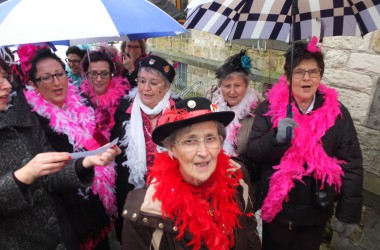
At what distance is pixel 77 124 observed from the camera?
2.38 meters

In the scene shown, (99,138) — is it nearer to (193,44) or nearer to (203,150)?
Answer: (203,150)

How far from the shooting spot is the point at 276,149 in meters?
2.17

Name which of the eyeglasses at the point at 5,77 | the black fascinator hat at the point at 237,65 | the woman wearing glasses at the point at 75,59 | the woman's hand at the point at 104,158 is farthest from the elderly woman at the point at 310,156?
the woman wearing glasses at the point at 75,59

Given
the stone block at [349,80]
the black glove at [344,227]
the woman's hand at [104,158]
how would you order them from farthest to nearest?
1. the stone block at [349,80]
2. the black glove at [344,227]
3. the woman's hand at [104,158]

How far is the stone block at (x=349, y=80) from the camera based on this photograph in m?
2.97

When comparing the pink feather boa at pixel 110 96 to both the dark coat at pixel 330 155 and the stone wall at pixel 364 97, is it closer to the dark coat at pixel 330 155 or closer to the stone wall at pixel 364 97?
the dark coat at pixel 330 155

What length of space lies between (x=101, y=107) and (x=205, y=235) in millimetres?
1778

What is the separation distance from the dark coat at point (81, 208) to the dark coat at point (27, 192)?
210mm

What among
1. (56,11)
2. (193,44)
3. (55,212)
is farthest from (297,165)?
(193,44)

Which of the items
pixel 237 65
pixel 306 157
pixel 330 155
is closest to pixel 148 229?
pixel 306 157

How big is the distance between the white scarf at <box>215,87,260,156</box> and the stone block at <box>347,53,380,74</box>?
3.48 feet

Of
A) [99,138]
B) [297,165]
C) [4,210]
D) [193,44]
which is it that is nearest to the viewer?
[4,210]

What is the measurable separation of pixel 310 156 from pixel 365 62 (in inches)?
53.1

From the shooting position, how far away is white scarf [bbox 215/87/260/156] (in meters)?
2.76
